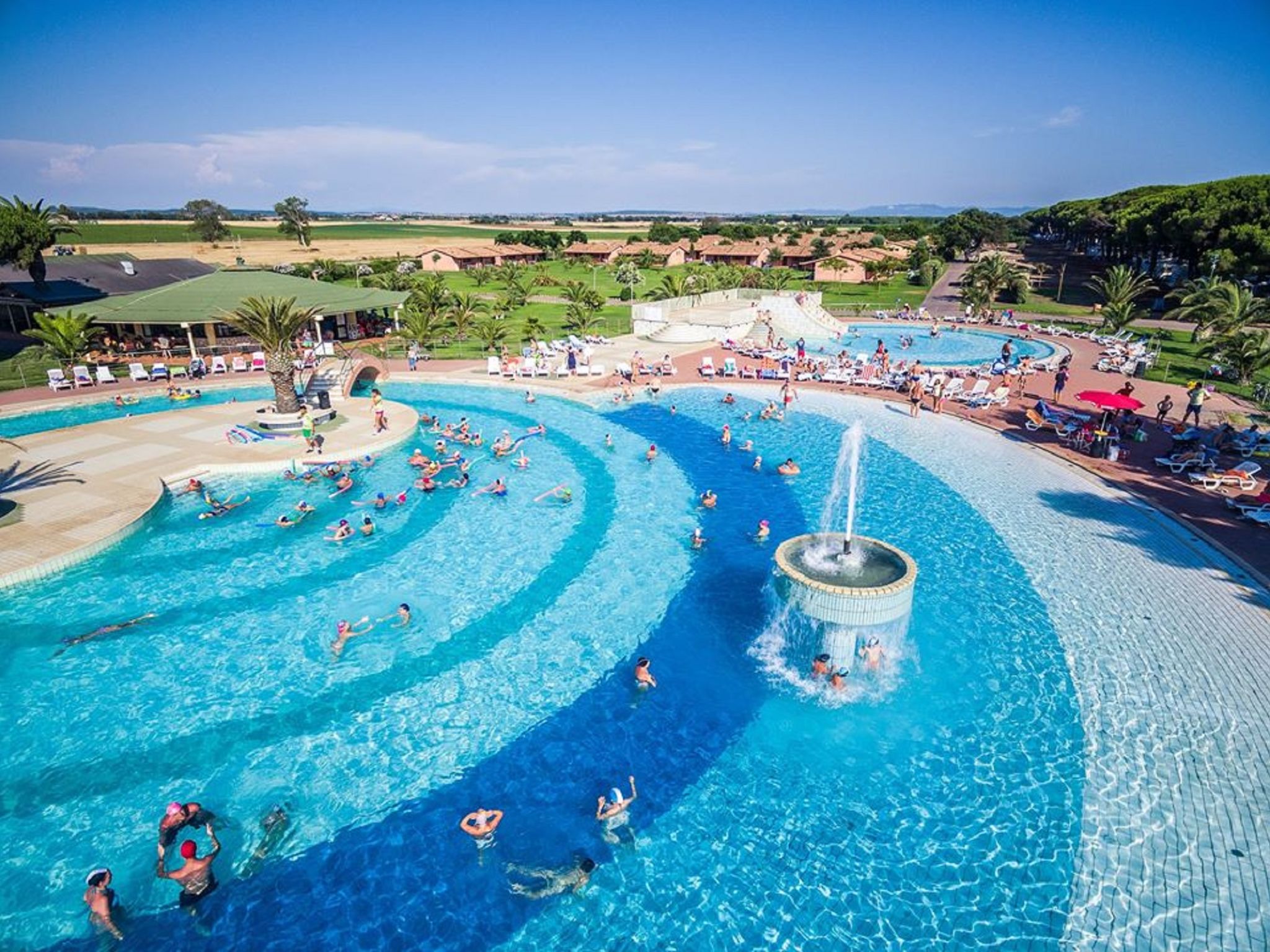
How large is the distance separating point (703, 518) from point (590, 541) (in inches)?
120

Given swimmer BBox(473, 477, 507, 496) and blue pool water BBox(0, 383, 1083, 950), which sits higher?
swimmer BBox(473, 477, 507, 496)

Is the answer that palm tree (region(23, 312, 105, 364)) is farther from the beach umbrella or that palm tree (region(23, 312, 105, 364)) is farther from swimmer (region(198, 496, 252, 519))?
the beach umbrella

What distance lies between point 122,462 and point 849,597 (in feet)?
66.0

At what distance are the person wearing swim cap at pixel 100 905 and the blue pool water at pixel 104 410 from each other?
21430 millimetres

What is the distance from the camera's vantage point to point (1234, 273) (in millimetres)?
41969

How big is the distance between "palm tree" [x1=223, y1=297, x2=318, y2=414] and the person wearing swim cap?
673 inches

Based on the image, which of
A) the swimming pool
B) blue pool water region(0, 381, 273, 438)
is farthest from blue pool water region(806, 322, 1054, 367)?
blue pool water region(0, 381, 273, 438)

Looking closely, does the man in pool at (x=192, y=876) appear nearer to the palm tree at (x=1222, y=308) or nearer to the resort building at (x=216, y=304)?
the resort building at (x=216, y=304)

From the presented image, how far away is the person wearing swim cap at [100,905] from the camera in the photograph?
6836 millimetres

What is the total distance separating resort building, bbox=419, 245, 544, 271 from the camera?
296 ft

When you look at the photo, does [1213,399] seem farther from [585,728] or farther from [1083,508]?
[585,728]

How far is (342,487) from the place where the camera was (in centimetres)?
1794

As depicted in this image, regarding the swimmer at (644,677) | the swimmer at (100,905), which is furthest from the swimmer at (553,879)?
the swimmer at (100,905)

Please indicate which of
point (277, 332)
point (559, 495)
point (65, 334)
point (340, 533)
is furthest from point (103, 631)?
point (65, 334)
